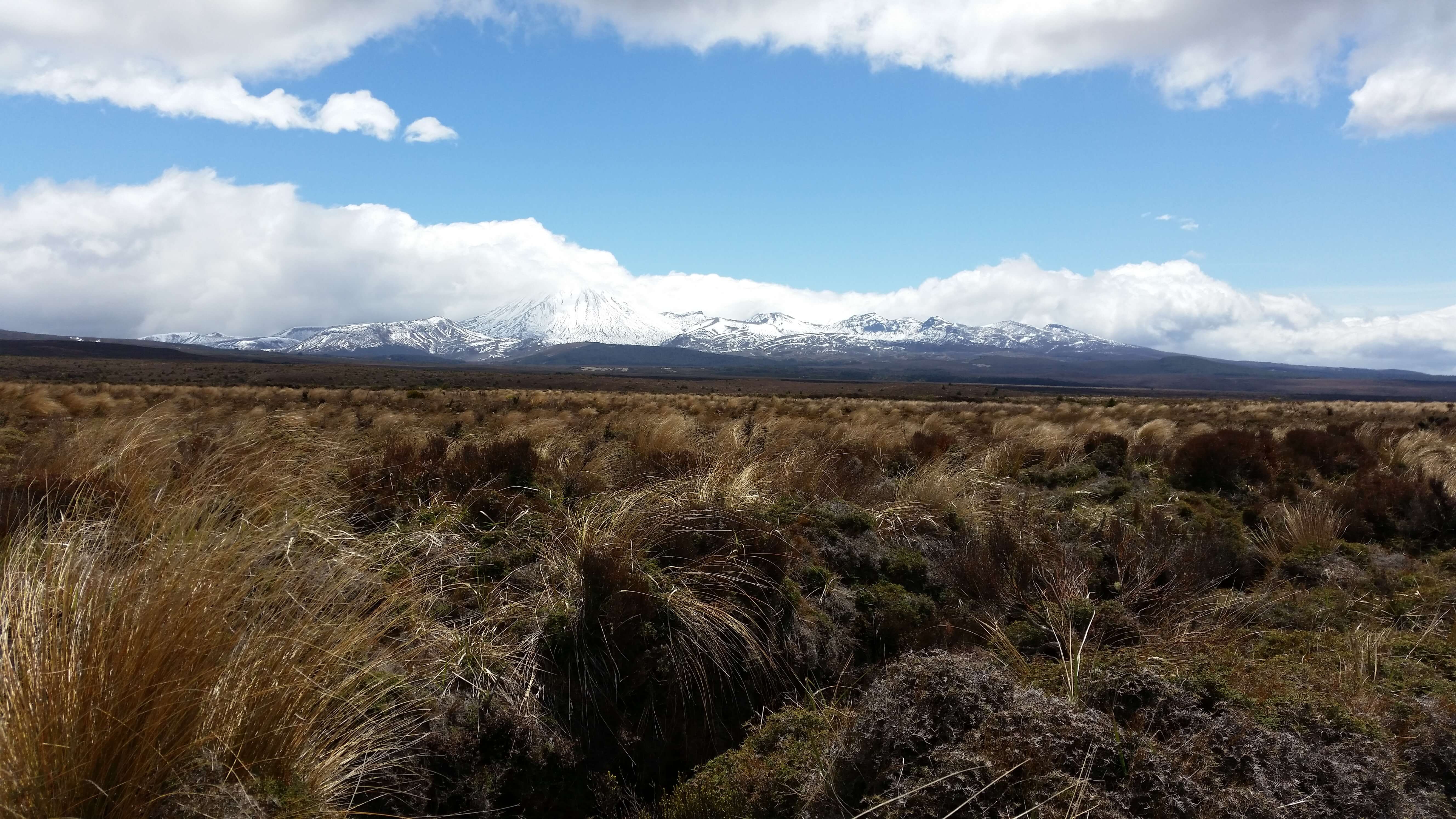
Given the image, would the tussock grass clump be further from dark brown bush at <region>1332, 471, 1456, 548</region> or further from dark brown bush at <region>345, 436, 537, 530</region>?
A: dark brown bush at <region>1332, 471, 1456, 548</region>

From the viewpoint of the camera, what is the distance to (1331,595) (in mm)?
5938

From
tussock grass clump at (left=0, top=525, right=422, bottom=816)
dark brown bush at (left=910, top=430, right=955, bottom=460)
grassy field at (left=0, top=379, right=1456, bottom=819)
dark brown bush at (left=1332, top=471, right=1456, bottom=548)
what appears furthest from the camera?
dark brown bush at (left=910, top=430, right=955, bottom=460)

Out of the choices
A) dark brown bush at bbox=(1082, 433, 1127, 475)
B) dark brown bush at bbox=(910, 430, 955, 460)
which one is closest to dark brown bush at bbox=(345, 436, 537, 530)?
dark brown bush at bbox=(910, 430, 955, 460)

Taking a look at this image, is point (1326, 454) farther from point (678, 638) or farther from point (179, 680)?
point (179, 680)

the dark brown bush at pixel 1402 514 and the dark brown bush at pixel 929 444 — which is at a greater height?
the dark brown bush at pixel 929 444

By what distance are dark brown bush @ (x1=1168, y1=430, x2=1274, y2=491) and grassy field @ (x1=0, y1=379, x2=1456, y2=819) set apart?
149 centimetres

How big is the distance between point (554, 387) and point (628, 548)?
7014 cm

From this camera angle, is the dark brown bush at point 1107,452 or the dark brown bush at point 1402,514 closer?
the dark brown bush at point 1402,514

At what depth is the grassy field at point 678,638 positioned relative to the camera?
251 cm

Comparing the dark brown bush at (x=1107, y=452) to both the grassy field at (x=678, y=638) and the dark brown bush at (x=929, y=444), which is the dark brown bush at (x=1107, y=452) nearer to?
the dark brown bush at (x=929, y=444)

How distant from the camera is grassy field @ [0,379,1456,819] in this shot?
8.23ft

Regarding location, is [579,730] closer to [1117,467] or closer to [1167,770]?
[1167,770]

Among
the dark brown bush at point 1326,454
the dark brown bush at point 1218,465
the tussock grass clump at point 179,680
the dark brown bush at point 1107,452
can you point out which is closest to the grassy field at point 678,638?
the tussock grass clump at point 179,680

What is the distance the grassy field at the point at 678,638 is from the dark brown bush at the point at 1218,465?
4.89 ft
